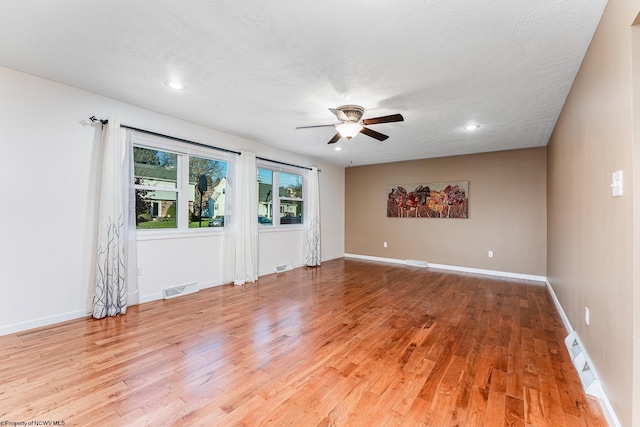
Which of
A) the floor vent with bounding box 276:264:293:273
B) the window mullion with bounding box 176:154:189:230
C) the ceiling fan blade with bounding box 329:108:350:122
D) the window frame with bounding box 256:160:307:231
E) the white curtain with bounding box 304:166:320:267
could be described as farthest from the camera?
the white curtain with bounding box 304:166:320:267

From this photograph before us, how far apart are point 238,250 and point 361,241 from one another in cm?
367

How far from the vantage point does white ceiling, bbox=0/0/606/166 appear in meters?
1.80

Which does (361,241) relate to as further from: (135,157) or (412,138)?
(135,157)

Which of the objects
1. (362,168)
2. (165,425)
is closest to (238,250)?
(165,425)

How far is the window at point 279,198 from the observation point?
5418mm

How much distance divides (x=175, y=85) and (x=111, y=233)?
5.97 feet

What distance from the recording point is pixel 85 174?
3111mm

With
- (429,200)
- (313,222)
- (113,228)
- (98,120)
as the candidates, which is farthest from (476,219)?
(98,120)

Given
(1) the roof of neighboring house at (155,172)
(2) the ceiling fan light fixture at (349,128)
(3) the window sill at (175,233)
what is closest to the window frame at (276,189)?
(3) the window sill at (175,233)

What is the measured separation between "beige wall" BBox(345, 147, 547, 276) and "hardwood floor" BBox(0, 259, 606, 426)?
5.78ft

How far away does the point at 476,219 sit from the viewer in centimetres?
565

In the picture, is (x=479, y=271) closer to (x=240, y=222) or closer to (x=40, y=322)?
(x=240, y=222)

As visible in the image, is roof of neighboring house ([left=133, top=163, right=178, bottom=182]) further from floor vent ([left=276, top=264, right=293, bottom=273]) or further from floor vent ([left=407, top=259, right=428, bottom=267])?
floor vent ([left=407, top=259, right=428, bottom=267])

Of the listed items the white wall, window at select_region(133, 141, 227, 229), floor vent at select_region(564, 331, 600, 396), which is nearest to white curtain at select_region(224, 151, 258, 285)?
window at select_region(133, 141, 227, 229)
